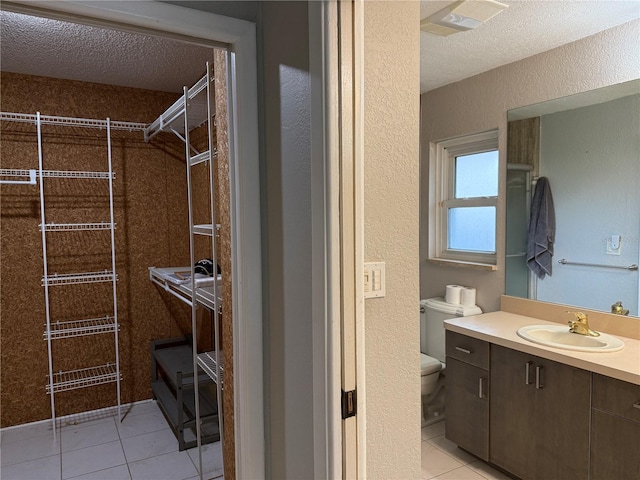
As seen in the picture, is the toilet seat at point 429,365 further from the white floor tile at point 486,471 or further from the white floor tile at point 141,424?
the white floor tile at point 141,424

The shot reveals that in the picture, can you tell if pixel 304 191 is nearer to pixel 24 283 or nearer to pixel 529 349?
pixel 529 349

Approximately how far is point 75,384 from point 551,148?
360cm

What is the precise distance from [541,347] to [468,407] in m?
0.66

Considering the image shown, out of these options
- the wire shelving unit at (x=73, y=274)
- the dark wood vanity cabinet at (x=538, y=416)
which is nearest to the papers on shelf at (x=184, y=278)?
the wire shelving unit at (x=73, y=274)

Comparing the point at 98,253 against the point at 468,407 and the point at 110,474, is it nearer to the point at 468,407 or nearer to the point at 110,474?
the point at 110,474

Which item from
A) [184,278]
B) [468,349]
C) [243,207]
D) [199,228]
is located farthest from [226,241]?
[468,349]

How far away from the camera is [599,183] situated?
92.5 inches

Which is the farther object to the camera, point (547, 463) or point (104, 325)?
point (104, 325)

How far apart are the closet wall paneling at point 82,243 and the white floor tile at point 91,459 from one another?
0.56m

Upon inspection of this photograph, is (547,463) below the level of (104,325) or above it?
below

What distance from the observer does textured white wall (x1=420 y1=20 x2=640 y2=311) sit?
223 centimetres

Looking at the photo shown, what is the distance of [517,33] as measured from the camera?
2.27 meters

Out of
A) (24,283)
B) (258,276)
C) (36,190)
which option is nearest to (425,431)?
(258,276)

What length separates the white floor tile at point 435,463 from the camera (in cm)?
245
